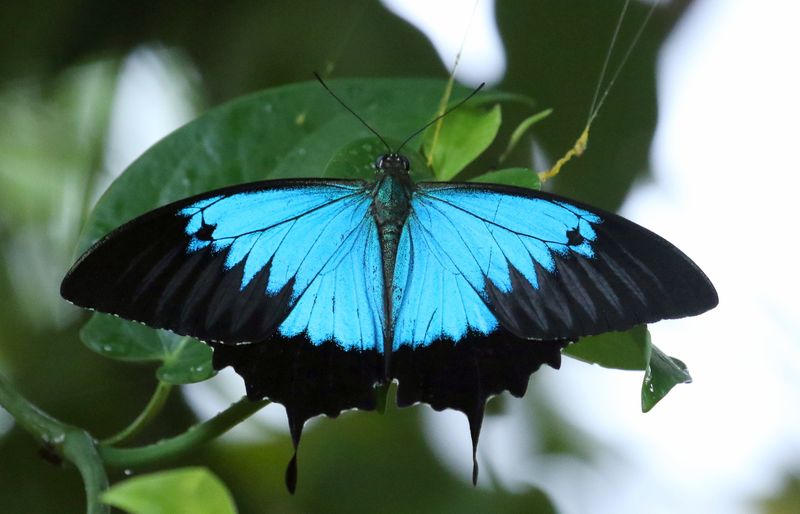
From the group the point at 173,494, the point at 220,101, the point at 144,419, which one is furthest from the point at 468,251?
the point at 220,101

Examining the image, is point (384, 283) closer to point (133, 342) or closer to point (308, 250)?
point (308, 250)

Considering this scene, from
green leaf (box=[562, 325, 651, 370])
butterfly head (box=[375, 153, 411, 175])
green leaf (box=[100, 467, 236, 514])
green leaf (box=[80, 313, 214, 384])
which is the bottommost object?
green leaf (box=[80, 313, 214, 384])

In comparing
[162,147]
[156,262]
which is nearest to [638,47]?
[162,147]

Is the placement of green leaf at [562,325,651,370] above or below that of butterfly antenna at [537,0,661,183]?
below

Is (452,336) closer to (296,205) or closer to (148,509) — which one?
(296,205)

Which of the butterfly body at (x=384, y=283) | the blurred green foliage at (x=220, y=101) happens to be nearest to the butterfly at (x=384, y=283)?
the butterfly body at (x=384, y=283)

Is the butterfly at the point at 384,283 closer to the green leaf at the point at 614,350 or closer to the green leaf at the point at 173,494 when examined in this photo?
the green leaf at the point at 614,350

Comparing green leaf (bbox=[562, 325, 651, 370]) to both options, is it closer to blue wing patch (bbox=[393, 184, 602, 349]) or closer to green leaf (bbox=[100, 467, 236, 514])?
blue wing patch (bbox=[393, 184, 602, 349])

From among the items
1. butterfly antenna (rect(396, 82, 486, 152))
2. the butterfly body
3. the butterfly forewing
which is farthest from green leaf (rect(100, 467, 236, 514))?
butterfly antenna (rect(396, 82, 486, 152))
